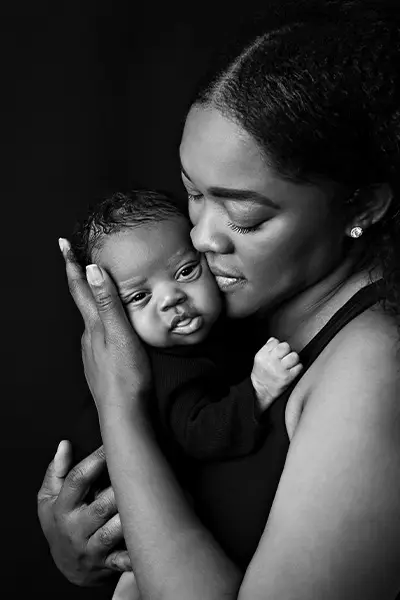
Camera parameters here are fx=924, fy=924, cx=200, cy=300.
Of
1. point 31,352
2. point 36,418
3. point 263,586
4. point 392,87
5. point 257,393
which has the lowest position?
point 36,418

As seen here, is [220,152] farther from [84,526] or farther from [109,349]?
[84,526]

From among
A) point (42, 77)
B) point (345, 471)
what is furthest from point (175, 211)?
point (42, 77)

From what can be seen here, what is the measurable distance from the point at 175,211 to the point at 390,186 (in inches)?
17.0

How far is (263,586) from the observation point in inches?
47.9

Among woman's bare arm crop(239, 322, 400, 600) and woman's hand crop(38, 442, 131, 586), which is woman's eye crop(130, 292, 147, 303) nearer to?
woman's hand crop(38, 442, 131, 586)

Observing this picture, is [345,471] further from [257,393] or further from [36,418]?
[36,418]

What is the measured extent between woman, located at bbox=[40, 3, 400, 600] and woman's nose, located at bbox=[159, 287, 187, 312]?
76 mm

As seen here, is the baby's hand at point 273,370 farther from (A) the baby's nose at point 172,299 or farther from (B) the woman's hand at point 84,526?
(B) the woman's hand at point 84,526

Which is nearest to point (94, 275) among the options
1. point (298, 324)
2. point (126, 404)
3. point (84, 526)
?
point (126, 404)

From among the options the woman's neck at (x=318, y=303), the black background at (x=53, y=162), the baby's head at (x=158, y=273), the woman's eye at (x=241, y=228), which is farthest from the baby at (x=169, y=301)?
the black background at (x=53, y=162)

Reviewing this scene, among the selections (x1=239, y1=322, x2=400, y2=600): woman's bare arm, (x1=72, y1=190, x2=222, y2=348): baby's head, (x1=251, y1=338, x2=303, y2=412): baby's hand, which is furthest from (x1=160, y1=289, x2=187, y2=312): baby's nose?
(x1=239, y1=322, x2=400, y2=600): woman's bare arm

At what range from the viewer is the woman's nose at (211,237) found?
4.71 ft

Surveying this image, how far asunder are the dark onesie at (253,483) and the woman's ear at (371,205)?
11 centimetres

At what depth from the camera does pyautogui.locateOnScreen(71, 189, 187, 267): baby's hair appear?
1.67m
